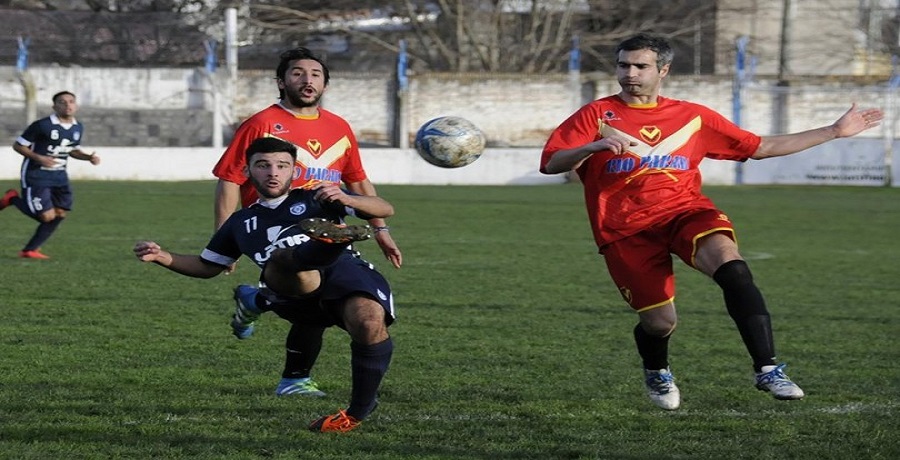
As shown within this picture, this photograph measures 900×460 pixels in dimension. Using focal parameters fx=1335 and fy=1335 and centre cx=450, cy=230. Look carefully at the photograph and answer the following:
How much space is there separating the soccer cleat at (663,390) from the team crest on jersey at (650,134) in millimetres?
1094

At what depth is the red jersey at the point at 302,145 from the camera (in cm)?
671

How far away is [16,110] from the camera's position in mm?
30031

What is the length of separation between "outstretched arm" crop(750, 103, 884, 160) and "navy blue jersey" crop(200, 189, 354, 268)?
209 centimetres

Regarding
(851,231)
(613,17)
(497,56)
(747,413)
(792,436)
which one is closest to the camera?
(792,436)

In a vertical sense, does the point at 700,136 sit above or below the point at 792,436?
above

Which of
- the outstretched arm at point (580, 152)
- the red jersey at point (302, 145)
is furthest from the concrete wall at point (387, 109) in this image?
the outstretched arm at point (580, 152)

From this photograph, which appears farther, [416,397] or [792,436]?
[416,397]

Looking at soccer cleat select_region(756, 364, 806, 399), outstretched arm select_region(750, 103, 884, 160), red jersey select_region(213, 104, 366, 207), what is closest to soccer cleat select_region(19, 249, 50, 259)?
red jersey select_region(213, 104, 366, 207)

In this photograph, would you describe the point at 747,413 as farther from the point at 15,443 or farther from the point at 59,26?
the point at 59,26

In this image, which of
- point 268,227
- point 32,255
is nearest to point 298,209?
point 268,227

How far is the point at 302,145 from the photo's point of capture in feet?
22.0

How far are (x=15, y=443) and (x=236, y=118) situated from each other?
90.5 ft

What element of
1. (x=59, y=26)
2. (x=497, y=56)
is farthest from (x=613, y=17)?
(x=59, y=26)

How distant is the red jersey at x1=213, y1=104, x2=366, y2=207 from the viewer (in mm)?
6715
